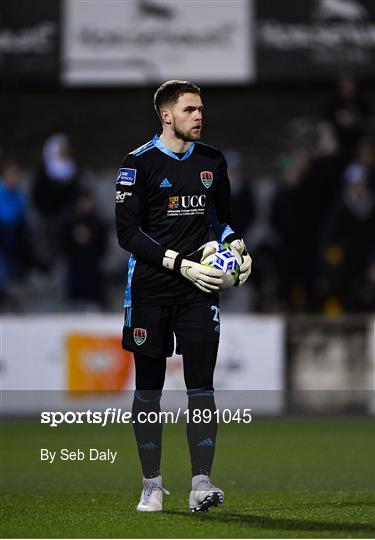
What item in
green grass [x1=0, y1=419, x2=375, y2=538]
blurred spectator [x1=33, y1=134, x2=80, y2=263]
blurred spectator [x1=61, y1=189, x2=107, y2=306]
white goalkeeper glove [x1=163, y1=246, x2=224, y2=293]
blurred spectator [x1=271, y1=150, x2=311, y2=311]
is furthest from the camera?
blurred spectator [x1=33, y1=134, x2=80, y2=263]

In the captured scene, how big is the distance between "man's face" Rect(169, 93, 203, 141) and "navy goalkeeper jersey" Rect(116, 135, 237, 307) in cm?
17

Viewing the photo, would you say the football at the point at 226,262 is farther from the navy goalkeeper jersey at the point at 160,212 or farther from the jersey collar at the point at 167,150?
the jersey collar at the point at 167,150

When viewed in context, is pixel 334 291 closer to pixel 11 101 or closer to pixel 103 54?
pixel 103 54

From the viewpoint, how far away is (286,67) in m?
19.3

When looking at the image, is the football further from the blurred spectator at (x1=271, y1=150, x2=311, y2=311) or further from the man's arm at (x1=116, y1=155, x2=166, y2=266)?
the blurred spectator at (x1=271, y1=150, x2=311, y2=311)

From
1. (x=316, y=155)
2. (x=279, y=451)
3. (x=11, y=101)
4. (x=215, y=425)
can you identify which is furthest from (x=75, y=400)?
(x=215, y=425)

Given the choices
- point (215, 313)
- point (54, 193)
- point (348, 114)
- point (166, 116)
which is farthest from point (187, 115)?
point (348, 114)

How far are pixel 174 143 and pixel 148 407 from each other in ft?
4.84

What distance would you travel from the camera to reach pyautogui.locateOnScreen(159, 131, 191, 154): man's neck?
7.46 meters

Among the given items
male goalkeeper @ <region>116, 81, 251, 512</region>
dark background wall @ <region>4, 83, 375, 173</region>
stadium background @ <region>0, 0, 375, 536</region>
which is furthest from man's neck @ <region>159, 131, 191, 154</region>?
dark background wall @ <region>4, 83, 375, 173</region>

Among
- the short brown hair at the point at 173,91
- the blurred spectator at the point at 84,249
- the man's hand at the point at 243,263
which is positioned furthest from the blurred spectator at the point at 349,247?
the short brown hair at the point at 173,91

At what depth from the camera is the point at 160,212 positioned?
7445 millimetres

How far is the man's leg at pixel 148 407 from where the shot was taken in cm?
744

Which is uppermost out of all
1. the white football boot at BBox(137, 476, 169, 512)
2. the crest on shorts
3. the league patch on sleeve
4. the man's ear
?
the man's ear
